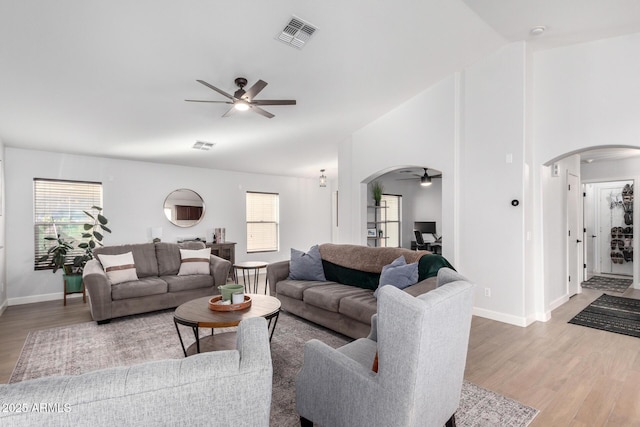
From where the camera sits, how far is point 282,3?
2.58m

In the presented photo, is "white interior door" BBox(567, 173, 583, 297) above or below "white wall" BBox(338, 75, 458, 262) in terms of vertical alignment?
below

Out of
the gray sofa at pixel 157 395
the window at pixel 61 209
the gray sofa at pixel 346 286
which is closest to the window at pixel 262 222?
the window at pixel 61 209

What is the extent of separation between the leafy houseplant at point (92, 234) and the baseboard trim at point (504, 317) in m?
5.76

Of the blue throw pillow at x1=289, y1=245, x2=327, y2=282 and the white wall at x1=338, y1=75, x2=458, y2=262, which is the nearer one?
the blue throw pillow at x1=289, y1=245, x2=327, y2=282

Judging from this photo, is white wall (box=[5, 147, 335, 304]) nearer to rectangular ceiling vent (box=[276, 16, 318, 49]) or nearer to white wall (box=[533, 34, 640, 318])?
rectangular ceiling vent (box=[276, 16, 318, 49])

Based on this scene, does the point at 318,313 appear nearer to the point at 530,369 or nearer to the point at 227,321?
the point at 227,321

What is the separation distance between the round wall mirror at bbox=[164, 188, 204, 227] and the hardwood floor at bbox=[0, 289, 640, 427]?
96.1 inches

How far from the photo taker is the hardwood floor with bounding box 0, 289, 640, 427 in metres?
2.25

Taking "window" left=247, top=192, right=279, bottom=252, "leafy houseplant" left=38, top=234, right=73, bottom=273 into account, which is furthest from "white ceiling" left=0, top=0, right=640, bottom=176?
"window" left=247, top=192, right=279, bottom=252

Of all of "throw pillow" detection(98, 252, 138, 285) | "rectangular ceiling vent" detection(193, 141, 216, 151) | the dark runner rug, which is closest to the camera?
the dark runner rug

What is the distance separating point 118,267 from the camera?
14.3ft

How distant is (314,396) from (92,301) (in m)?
3.42

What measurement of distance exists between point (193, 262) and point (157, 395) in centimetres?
446

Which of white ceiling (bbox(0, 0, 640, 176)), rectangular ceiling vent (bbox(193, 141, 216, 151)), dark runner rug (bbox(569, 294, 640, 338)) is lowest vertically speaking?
dark runner rug (bbox(569, 294, 640, 338))
